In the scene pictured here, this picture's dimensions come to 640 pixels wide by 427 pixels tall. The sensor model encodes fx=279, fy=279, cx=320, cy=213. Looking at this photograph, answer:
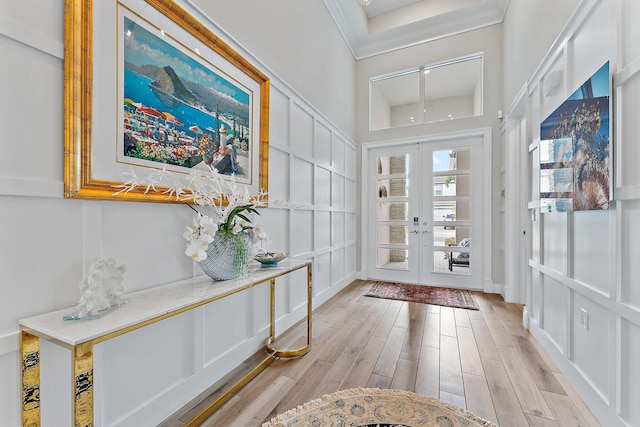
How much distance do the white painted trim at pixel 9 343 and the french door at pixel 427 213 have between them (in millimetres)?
4030

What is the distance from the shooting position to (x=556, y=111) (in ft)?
6.46

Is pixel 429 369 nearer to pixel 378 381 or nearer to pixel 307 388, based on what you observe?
pixel 378 381

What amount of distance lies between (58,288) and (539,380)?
2.65m

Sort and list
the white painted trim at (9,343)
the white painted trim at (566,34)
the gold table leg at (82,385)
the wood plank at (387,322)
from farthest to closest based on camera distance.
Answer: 1. the wood plank at (387,322)
2. the white painted trim at (566,34)
3. the white painted trim at (9,343)
4. the gold table leg at (82,385)

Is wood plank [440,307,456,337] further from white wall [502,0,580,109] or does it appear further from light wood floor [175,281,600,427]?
white wall [502,0,580,109]

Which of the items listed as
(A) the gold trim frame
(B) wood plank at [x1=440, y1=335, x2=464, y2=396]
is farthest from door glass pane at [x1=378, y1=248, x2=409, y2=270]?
(A) the gold trim frame

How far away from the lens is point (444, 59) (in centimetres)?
410

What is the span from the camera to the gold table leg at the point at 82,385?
0.80m

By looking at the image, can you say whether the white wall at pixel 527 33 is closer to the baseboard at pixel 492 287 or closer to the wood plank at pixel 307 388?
the baseboard at pixel 492 287

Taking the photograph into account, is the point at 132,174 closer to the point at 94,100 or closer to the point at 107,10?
the point at 94,100

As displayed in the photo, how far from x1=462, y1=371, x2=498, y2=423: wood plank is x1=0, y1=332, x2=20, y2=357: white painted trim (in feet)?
6.68

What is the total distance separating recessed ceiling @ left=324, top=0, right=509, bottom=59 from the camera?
12.3 ft

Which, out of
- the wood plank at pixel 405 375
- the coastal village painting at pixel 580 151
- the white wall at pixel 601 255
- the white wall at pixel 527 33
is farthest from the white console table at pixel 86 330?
the white wall at pixel 527 33

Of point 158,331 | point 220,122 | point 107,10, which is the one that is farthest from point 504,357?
point 107,10
